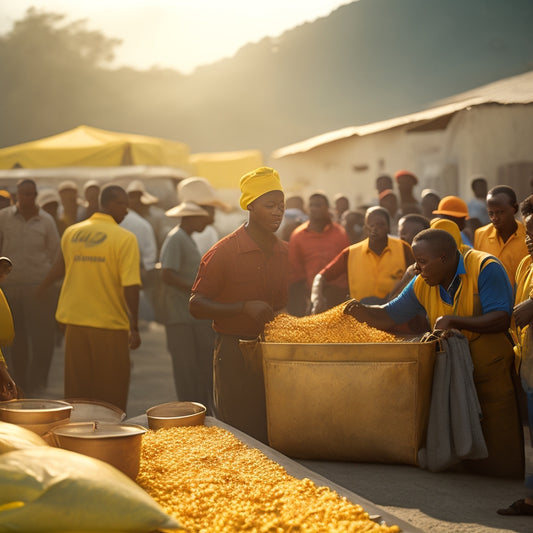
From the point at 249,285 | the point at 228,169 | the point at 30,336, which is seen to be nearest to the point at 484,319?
the point at 249,285

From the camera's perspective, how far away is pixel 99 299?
572 cm

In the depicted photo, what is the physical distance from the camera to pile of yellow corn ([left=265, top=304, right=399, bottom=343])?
3889mm

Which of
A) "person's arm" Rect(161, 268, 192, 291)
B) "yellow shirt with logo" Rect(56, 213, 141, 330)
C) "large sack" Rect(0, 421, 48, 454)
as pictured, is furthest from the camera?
"person's arm" Rect(161, 268, 192, 291)

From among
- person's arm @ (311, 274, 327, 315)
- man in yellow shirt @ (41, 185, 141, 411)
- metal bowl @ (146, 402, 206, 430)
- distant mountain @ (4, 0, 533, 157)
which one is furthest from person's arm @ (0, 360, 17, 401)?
distant mountain @ (4, 0, 533, 157)

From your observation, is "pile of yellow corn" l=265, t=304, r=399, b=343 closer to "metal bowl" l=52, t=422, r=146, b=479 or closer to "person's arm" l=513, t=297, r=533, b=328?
"person's arm" l=513, t=297, r=533, b=328

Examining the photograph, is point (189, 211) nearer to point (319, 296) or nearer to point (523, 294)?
point (319, 296)

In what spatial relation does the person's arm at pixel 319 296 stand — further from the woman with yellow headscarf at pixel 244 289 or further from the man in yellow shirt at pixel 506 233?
the woman with yellow headscarf at pixel 244 289

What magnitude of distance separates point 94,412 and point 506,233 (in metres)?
3.71

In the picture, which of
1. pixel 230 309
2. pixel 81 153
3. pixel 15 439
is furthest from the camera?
pixel 81 153

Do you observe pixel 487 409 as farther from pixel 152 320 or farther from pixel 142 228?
pixel 152 320

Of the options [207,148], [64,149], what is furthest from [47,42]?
[64,149]

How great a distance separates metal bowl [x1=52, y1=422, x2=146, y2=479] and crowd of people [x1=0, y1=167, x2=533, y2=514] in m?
1.04

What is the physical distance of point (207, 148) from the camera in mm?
57688

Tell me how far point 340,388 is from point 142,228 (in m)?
5.38
